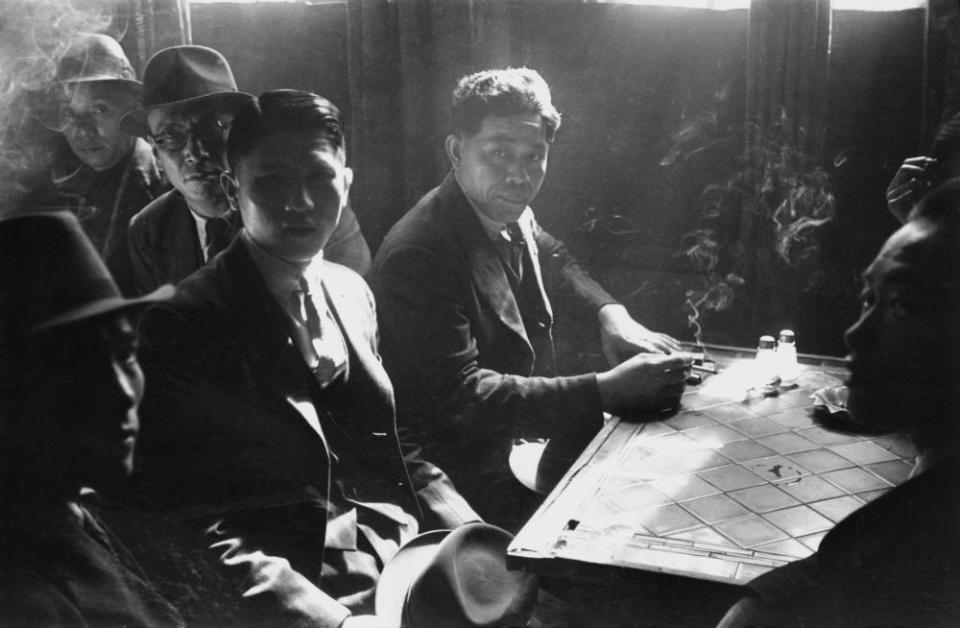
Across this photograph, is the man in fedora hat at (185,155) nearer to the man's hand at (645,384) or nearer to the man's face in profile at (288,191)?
the man's face in profile at (288,191)

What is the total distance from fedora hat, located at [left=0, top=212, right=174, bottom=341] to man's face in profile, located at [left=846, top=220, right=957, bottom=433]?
194 cm

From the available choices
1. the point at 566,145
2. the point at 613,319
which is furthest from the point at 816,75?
the point at 613,319

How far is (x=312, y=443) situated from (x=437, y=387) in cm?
51

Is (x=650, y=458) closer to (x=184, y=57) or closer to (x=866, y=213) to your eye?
(x=866, y=213)

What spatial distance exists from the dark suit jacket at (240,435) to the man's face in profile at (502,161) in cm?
85

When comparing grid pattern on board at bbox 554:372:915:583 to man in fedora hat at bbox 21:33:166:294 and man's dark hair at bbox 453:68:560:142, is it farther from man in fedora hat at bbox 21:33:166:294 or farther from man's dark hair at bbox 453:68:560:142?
man in fedora hat at bbox 21:33:166:294

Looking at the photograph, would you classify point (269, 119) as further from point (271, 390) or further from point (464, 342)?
point (464, 342)

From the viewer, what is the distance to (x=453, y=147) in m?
2.77

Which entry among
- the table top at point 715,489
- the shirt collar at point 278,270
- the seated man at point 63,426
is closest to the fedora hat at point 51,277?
the seated man at point 63,426

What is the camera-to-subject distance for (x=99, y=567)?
2311 millimetres

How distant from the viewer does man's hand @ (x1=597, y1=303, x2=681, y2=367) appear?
2895 millimetres

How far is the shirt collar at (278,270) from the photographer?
2.32 m

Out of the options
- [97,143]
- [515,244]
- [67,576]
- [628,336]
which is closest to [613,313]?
[628,336]

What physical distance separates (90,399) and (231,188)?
28.0 inches
